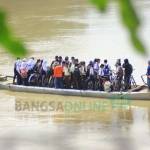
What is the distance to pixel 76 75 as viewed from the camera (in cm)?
1723

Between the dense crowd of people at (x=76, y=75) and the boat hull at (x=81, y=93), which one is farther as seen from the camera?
the dense crowd of people at (x=76, y=75)

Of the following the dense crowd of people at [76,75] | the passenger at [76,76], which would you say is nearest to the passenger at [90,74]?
the dense crowd of people at [76,75]

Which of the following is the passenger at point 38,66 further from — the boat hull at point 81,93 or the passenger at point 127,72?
the passenger at point 127,72

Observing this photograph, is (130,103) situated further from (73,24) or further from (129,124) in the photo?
(73,24)

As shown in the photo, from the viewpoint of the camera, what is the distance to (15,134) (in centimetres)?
1342

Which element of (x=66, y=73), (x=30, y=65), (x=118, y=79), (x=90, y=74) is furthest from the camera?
(x=30, y=65)

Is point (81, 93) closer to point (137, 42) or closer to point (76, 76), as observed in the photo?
point (76, 76)

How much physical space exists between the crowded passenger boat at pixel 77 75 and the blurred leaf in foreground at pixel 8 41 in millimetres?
15585

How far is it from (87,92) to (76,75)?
2.27ft

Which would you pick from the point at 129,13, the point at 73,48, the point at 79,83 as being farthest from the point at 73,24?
the point at 129,13

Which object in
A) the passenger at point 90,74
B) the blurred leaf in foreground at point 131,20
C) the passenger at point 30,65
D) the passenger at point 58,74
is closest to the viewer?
the blurred leaf in foreground at point 131,20

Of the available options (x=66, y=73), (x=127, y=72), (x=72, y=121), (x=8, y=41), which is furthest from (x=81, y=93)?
(x=8, y=41)

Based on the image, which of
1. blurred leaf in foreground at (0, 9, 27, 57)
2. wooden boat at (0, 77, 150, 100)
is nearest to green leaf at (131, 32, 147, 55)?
blurred leaf in foreground at (0, 9, 27, 57)

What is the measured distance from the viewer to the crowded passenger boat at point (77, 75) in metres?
16.9
